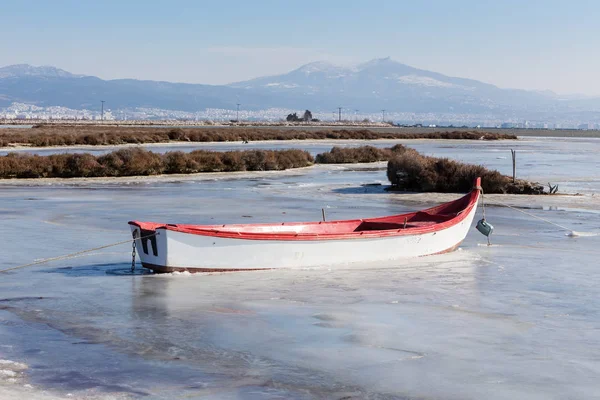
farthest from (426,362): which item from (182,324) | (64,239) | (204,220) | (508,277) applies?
(204,220)

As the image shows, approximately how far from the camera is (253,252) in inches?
514

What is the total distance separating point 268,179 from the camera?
108ft

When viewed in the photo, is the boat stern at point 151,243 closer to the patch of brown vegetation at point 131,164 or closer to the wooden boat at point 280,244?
the wooden boat at point 280,244

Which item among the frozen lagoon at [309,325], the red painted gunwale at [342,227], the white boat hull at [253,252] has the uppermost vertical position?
the red painted gunwale at [342,227]

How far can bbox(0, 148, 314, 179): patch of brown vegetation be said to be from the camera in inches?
1291

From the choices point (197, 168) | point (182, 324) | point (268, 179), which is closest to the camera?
point (182, 324)

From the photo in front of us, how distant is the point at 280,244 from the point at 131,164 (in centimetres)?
2173

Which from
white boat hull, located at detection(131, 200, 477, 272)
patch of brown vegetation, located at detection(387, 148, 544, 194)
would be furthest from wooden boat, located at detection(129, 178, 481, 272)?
patch of brown vegetation, located at detection(387, 148, 544, 194)

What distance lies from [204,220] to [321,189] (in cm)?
956

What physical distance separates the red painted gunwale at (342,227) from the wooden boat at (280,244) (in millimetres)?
15

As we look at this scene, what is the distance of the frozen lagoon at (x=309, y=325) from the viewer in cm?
765

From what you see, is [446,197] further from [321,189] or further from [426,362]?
[426,362]

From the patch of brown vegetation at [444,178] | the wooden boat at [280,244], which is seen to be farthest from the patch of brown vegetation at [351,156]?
the wooden boat at [280,244]

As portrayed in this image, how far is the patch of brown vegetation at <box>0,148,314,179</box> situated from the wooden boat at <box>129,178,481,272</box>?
19.7 metres
